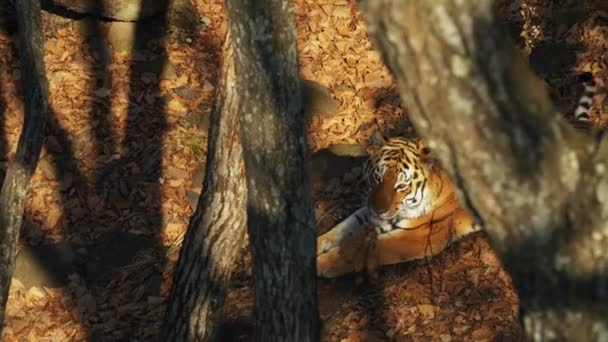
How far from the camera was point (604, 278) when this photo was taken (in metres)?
3.21

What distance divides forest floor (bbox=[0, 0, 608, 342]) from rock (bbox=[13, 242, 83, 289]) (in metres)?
0.01

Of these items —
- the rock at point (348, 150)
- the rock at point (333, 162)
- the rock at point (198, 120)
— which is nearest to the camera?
the rock at point (333, 162)

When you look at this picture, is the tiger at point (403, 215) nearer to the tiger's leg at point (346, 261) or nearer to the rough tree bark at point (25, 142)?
the tiger's leg at point (346, 261)

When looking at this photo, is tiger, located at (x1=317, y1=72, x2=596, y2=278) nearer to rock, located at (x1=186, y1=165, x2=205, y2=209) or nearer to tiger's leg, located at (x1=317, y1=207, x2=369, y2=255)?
tiger's leg, located at (x1=317, y1=207, x2=369, y2=255)

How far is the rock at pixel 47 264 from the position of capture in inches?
373

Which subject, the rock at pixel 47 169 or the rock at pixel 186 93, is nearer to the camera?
the rock at pixel 47 169

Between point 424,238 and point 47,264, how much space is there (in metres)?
3.25

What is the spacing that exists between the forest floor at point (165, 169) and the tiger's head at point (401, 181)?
43cm

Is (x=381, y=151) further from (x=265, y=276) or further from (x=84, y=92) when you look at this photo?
(x=84, y=92)

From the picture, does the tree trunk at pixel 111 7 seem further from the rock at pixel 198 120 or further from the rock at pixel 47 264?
the rock at pixel 47 264

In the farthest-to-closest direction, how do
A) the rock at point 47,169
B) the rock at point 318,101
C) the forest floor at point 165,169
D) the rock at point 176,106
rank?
the rock at point 176,106 < the rock at point 318,101 < the rock at point 47,169 < the forest floor at point 165,169

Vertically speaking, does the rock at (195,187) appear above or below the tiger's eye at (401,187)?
above

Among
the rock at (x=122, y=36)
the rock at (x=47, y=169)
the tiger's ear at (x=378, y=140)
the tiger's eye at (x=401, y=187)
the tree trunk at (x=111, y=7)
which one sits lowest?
the tiger's eye at (x=401, y=187)

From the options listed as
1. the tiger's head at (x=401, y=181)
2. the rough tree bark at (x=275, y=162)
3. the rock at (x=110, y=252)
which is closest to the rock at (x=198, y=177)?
the rock at (x=110, y=252)
